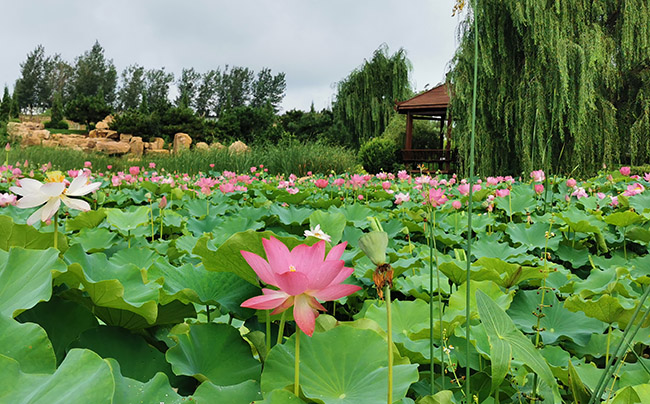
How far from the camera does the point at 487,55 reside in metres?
6.12

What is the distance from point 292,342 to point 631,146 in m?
7.86

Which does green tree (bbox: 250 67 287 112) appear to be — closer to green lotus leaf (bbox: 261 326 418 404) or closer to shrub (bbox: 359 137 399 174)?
shrub (bbox: 359 137 399 174)

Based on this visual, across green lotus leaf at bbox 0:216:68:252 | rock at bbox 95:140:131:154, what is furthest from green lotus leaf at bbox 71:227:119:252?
rock at bbox 95:140:131:154

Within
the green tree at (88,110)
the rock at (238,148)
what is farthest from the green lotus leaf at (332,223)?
the green tree at (88,110)

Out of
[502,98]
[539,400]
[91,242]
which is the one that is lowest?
[539,400]

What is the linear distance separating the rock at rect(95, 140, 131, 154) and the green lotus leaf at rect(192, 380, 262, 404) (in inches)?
653

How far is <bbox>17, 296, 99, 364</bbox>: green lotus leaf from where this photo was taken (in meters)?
0.46

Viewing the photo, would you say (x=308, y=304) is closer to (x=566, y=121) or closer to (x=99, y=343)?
(x=99, y=343)

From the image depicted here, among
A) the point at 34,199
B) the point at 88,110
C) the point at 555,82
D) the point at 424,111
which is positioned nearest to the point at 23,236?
Answer: the point at 34,199

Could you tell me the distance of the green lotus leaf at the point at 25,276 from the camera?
1.38 ft

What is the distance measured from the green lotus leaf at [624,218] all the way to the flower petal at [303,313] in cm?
152

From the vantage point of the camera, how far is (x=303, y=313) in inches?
13.9

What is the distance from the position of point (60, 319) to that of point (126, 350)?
3.2 inches

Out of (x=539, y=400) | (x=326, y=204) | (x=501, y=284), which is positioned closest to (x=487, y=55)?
(x=326, y=204)
